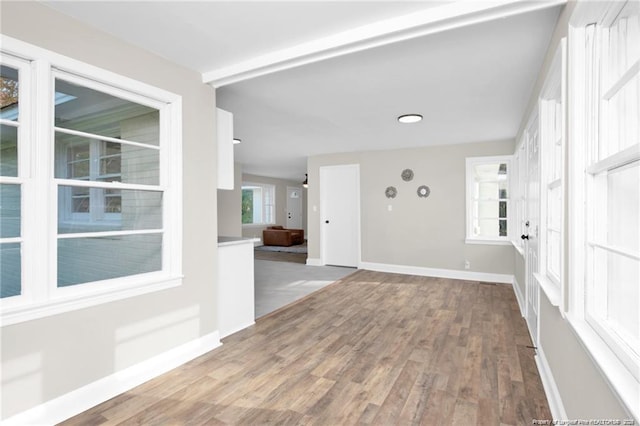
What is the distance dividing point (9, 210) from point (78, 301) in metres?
0.62

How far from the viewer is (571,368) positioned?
157cm

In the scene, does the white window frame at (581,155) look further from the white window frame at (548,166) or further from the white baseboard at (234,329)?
the white baseboard at (234,329)

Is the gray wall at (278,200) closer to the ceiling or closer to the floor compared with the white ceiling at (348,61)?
closer to the floor

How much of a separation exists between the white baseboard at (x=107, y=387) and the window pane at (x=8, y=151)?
130 cm

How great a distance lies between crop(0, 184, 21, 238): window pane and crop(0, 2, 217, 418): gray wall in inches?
19.7

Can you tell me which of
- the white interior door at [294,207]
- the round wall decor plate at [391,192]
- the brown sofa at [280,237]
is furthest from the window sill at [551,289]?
the white interior door at [294,207]

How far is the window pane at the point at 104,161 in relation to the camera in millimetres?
1931

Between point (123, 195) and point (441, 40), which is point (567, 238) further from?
point (123, 195)

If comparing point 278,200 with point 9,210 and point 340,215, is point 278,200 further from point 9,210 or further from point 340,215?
point 9,210

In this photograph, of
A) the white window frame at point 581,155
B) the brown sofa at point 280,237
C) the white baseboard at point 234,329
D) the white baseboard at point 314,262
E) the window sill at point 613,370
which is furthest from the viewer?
the brown sofa at point 280,237

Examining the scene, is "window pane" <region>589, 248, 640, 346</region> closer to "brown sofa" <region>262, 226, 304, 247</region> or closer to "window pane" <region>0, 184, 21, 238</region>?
"window pane" <region>0, 184, 21, 238</region>

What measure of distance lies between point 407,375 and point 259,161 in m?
6.30

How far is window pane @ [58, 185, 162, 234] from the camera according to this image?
193cm

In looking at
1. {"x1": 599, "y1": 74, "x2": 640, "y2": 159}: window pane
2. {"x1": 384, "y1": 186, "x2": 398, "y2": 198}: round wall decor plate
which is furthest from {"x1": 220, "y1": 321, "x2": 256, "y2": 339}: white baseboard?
{"x1": 384, "y1": 186, "x2": 398, "y2": 198}: round wall decor plate
